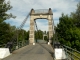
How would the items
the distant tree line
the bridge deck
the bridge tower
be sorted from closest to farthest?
the bridge deck → the distant tree line → the bridge tower

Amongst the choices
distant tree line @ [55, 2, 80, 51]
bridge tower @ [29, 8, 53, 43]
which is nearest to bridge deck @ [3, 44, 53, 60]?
distant tree line @ [55, 2, 80, 51]

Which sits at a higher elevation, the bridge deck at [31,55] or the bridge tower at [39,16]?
the bridge tower at [39,16]

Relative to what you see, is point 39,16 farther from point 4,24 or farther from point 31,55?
point 31,55

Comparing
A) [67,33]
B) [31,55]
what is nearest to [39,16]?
[67,33]

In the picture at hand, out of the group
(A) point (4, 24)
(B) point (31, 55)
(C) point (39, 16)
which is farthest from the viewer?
(C) point (39, 16)

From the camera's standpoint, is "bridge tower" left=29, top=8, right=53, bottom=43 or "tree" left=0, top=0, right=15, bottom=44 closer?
"tree" left=0, top=0, right=15, bottom=44

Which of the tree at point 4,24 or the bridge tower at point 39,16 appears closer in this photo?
the tree at point 4,24

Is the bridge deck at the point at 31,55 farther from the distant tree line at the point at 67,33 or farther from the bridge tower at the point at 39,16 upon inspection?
the bridge tower at the point at 39,16

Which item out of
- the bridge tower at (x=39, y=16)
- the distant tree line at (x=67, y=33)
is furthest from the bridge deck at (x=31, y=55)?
the bridge tower at (x=39, y=16)

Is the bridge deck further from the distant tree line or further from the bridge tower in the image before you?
the bridge tower

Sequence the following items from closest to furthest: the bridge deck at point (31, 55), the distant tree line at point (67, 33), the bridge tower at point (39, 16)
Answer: the bridge deck at point (31, 55)
the distant tree line at point (67, 33)
the bridge tower at point (39, 16)

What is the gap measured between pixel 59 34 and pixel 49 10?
13.1 metres

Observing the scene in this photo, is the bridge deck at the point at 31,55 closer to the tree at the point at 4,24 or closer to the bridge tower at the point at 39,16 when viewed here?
the tree at the point at 4,24

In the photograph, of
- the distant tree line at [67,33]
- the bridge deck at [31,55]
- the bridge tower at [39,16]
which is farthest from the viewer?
the bridge tower at [39,16]
